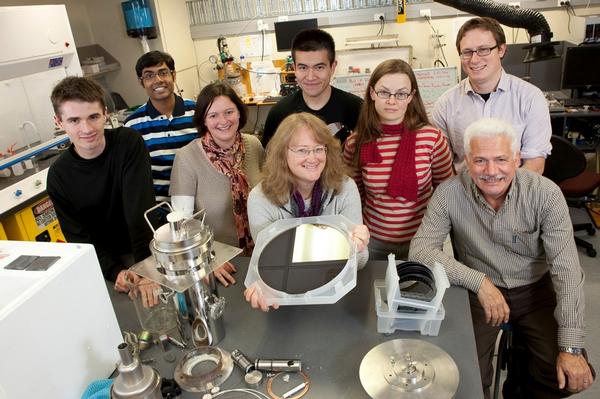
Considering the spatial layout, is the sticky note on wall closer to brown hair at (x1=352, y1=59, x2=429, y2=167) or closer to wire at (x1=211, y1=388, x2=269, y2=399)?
brown hair at (x1=352, y1=59, x2=429, y2=167)

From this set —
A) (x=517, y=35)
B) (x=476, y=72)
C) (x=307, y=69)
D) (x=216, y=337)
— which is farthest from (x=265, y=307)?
(x=517, y=35)

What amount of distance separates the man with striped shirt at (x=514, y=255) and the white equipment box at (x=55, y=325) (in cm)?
106

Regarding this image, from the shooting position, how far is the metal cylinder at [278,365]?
3.70 ft

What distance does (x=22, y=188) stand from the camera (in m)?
2.96

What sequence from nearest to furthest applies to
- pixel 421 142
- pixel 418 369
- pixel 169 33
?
pixel 418 369 < pixel 421 142 < pixel 169 33

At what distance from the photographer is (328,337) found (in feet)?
4.06

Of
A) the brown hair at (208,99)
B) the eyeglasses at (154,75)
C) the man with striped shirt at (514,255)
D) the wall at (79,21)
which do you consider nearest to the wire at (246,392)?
the man with striped shirt at (514,255)

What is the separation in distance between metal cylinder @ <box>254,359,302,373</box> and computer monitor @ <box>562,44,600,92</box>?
12.1ft

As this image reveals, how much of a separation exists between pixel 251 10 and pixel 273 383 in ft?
15.6

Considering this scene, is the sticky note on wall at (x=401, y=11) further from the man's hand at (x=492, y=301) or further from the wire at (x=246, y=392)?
the wire at (x=246, y=392)

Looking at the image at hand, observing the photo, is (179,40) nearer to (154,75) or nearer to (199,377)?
(154,75)

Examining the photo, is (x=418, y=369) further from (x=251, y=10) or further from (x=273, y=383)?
(x=251, y=10)

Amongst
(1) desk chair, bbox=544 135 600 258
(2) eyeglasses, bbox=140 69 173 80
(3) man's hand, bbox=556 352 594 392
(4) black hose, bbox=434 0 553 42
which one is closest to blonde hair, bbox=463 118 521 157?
(3) man's hand, bbox=556 352 594 392

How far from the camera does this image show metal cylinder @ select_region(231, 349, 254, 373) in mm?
1144
